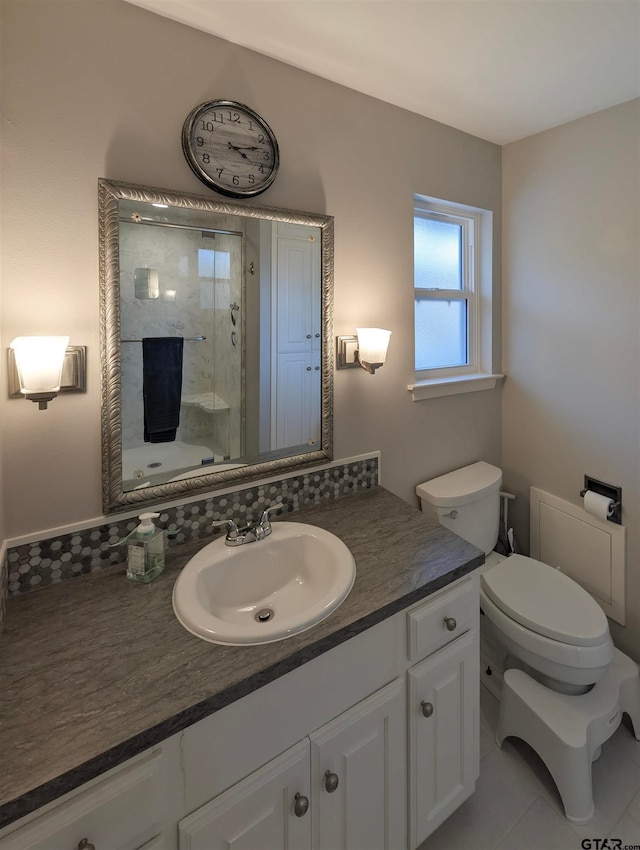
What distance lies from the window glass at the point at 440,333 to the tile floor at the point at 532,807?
156cm

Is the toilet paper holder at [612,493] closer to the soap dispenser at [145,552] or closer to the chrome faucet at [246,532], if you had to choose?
the chrome faucet at [246,532]

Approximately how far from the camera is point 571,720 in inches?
55.6

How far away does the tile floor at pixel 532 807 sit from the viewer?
1.31 m

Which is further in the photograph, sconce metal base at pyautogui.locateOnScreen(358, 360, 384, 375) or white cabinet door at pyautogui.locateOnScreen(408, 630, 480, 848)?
sconce metal base at pyautogui.locateOnScreen(358, 360, 384, 375)

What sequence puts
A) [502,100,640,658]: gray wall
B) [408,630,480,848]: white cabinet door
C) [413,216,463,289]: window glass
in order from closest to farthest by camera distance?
1. [408,630,480,848]: white cabinet door
2. [502,100,640,658]: gray wall
3. [413,216,463,289]: window glass

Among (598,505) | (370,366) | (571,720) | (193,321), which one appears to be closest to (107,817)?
(193,321)

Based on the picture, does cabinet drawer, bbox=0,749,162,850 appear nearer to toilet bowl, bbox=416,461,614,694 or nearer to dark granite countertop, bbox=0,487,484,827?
dark granite countertop, bbox=0,487,484,827

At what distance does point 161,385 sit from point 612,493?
6.04 ft

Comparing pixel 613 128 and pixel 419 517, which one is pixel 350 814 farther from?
pixel 613 128

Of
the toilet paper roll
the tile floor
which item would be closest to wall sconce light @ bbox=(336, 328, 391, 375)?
the toilet paper roll

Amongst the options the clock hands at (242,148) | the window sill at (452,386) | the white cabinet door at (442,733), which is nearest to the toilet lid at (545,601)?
the white cabinet door at (442,733)

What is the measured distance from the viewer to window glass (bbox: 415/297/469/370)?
199 cm

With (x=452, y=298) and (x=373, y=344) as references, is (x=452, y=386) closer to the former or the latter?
(x=452, y=298)

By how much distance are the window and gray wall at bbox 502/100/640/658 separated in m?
0.12
